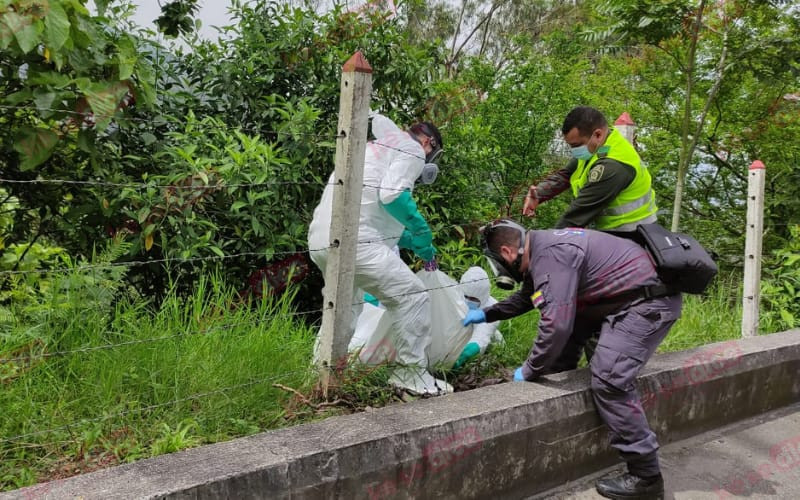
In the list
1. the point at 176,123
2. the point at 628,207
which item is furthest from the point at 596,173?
the point at 176,123

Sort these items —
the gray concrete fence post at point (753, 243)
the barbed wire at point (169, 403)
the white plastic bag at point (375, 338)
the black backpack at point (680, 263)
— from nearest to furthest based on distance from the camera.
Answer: the barbed wire at point (169, 403), the black backpack at point (680, 263), the white plastic bag at point (375, 338), the gray concrete fence post at point (753, 243)

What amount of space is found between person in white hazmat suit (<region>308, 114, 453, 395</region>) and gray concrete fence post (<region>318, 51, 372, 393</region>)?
0.41 m

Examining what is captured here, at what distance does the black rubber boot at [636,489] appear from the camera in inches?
121

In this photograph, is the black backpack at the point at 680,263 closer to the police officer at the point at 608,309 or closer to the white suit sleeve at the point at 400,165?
the police officer at the point at 608,309

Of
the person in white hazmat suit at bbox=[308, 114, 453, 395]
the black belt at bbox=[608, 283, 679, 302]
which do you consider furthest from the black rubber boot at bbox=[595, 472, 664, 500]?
the person in white hazmat suit at bbox=[308, 114, 453, 395]

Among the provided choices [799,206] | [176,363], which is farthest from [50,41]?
[799,206]

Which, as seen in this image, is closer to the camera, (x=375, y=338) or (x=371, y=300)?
(x=375, y=338)

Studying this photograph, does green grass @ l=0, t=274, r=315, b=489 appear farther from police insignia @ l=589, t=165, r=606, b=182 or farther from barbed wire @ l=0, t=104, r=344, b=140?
police insignia @ l=589, t=165, r=606, b=182

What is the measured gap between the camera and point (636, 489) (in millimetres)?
3064

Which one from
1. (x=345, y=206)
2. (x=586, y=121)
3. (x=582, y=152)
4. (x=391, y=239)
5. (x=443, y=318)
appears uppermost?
(x=586, y=121)

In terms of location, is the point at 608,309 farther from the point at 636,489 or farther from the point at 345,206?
the point at 345,206

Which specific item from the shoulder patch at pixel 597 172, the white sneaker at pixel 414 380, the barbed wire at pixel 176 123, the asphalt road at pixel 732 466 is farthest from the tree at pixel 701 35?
the white sneaker at pixel 414 380

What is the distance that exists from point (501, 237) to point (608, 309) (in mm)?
619

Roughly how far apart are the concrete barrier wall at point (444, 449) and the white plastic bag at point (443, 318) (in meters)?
0.64
